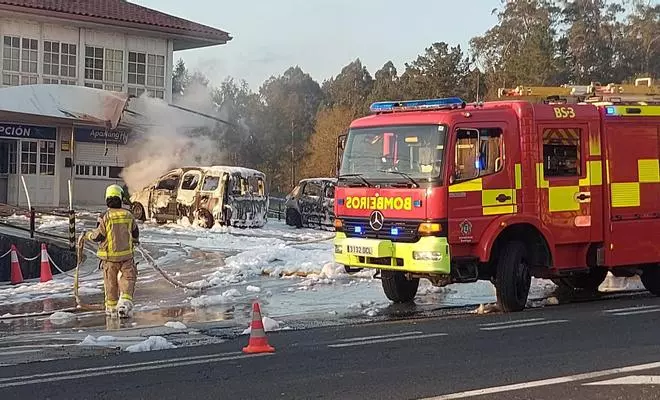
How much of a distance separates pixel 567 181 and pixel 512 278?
1.66m

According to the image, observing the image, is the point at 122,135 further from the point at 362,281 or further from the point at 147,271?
the point at 362,281

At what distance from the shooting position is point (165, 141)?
96.4 ft

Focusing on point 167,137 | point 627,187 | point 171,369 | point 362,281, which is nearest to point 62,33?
point 167,137

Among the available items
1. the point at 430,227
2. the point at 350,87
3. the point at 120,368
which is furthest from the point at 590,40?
the point at 120,368

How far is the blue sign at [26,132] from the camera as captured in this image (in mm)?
30875

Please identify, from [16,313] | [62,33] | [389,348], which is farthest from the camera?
[62,33]

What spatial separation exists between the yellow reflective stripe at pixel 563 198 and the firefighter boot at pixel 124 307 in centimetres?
593

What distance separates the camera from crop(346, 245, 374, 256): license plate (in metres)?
11.9

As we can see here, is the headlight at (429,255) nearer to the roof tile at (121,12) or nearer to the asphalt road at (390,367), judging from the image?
the asphalt road at (390,367)

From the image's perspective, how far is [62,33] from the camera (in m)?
32.4

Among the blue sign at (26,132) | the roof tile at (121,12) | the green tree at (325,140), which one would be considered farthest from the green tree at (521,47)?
the blue sign at (26,132)

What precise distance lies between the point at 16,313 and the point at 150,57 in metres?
23.1

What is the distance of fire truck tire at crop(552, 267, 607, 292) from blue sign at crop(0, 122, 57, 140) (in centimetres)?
2199

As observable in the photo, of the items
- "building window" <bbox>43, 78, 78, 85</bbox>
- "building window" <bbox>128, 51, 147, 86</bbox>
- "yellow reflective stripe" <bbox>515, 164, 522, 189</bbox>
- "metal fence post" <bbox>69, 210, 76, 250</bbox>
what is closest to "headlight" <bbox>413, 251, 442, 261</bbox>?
Answer: "yellow reflective stripe" <bbox>515, 164, 522, 189</bbox>
